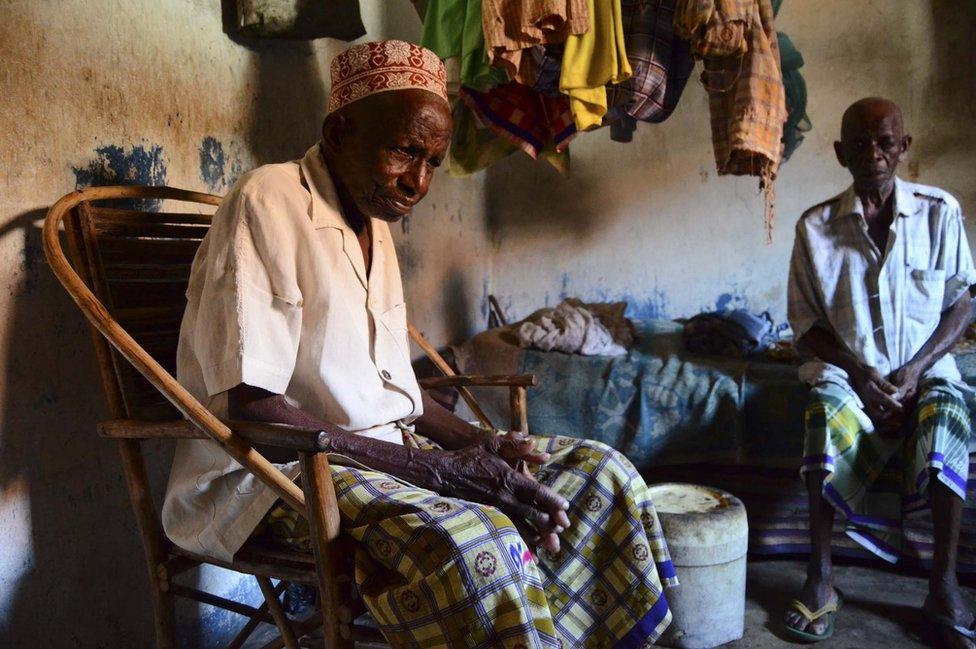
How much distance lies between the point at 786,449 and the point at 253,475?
2.32m

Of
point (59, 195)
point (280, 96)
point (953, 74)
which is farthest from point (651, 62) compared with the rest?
point (953, 74)

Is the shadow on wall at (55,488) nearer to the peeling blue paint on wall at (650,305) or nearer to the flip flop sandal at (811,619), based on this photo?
the flip flop sandal at (811,619)

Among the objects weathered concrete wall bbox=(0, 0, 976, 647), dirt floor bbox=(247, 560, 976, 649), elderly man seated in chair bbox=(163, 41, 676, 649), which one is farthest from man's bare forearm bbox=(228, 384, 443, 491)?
dirt floor bbox=(247, 560, 976, 649)

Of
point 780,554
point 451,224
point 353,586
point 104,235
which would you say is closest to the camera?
point 353,586

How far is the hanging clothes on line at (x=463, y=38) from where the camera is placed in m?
2.68

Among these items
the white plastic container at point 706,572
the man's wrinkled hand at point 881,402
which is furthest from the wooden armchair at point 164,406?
the man's wrinkled hand at point 881,402

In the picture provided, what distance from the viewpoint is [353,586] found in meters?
1.53

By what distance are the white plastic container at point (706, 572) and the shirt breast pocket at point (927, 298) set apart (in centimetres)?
109

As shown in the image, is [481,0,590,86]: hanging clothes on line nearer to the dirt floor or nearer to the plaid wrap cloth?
the plaid wrap cloth

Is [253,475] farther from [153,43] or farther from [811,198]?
[811,198]

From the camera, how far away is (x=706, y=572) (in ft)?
8.02

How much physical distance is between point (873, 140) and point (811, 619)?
1705 mm

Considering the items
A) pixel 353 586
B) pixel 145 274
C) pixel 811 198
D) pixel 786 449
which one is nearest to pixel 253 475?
pixel 353 586

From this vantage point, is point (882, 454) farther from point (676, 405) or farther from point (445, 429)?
point (445, 429)
